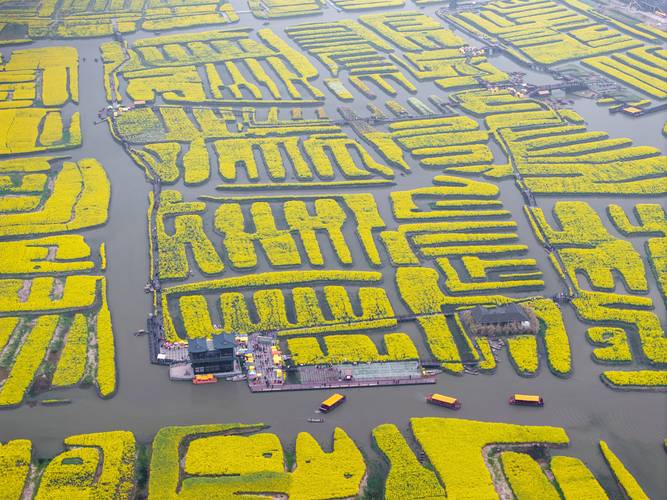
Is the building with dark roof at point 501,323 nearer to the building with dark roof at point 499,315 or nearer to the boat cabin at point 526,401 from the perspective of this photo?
the building with dark roof at point 499,315

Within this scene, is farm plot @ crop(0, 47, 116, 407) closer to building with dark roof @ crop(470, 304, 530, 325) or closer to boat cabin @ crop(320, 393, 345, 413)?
boat cabin @ crop(320, 393, 345, 413)

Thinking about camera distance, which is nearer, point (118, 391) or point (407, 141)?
point (118, 391)

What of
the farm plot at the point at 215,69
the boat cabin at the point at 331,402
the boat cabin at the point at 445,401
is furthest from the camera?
the farm plot at the point at 215,69

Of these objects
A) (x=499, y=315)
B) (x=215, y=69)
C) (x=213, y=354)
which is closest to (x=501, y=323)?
(x=499, y=315)

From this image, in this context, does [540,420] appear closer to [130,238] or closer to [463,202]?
[463,202]

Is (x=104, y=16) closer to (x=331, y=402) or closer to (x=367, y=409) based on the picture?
(x=331, y=402)

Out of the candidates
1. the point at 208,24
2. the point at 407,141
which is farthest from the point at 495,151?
the point at 208,24

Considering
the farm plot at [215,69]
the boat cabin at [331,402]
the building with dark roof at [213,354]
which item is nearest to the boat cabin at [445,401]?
the boat cabin at [331,402]

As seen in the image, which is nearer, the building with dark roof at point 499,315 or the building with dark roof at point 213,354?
the building with dark roof at point 213,354

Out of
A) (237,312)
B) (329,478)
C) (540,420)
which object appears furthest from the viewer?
(237,312)
